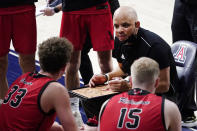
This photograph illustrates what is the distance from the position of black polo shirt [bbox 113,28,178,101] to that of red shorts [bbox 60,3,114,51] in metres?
0.49

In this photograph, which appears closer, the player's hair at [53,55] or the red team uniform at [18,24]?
the player's hair at [53,55]

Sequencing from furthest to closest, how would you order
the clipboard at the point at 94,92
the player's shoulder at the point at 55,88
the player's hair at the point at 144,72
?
the clipboard at the point at 94,92, the player's shoulder at the point at 55,88, the player's hair at the point at 144,72

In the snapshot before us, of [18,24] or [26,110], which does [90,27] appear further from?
[26,110]

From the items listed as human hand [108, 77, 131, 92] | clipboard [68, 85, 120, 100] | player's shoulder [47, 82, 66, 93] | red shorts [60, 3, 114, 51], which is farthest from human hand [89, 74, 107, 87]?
player's shoulder [47, 82, 66, 93]

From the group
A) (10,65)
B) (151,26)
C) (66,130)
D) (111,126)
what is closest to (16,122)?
(66,130)

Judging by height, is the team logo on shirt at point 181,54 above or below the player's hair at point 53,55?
below

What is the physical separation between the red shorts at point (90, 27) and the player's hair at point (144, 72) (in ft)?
5.54

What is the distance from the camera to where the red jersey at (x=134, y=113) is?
3207 millimetres

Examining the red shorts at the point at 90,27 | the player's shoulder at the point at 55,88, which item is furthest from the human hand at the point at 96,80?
the player's shoulder at the point at 55,88

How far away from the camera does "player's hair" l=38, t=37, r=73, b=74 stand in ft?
12.0

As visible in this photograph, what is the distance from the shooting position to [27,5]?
16.0 ft

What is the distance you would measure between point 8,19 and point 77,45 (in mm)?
800

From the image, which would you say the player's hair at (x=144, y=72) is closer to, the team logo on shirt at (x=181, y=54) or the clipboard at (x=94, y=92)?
the clipboard at (x=94, y=92)

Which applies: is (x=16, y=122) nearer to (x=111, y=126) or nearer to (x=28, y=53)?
(x=111, y=126)
